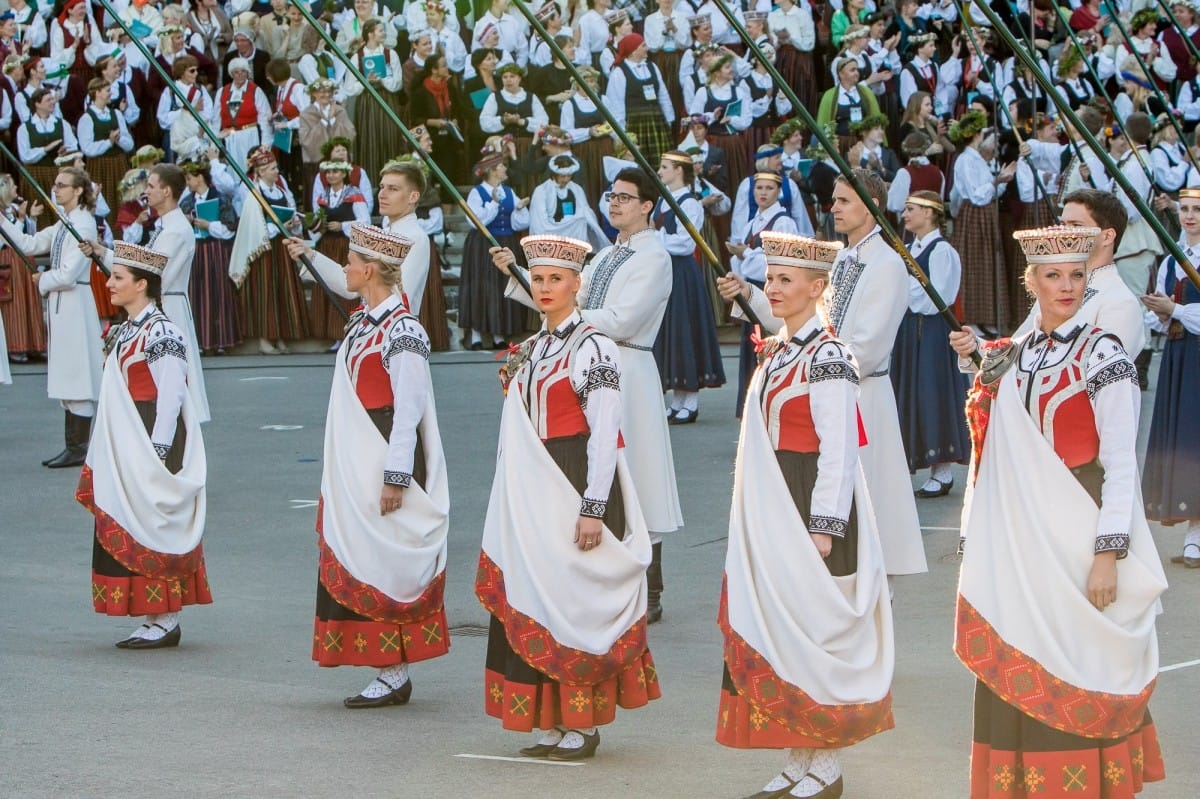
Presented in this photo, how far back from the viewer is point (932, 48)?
20062 mm

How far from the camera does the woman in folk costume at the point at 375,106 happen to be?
64.1 ft

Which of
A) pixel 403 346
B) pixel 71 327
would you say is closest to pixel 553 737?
pixel 403 346

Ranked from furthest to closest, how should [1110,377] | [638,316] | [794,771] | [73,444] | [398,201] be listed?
[73,444] → [398,201] → [638,316] → [794,771] → [1110,377]

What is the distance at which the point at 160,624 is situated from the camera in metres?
7.96

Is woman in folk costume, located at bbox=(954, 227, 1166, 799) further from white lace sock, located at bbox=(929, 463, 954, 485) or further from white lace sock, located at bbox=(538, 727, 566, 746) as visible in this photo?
white lace sock, located at bbox=(929, 463, 954, 485)

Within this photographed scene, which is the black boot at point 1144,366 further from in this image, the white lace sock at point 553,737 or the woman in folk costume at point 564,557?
the white lace sock at point 553,737

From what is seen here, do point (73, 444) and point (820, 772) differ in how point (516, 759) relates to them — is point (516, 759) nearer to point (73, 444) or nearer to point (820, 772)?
point (820, 772)

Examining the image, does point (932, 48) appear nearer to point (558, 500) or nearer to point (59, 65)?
point (59, 65)

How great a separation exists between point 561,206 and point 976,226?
3717mm

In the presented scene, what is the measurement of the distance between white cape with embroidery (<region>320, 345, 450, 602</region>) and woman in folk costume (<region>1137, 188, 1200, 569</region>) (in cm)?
373

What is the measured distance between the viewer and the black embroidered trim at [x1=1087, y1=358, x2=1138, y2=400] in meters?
5.06

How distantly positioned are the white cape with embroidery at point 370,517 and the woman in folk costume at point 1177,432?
12.2 ft

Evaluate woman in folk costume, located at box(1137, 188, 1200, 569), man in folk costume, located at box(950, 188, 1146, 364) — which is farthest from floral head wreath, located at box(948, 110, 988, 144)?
man in folk costume, located at box(950, 188, 1146, 364)

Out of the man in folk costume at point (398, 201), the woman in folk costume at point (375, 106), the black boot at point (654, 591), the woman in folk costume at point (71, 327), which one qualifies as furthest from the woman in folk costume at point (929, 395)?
the woman in folk costume at point (375, 106)
